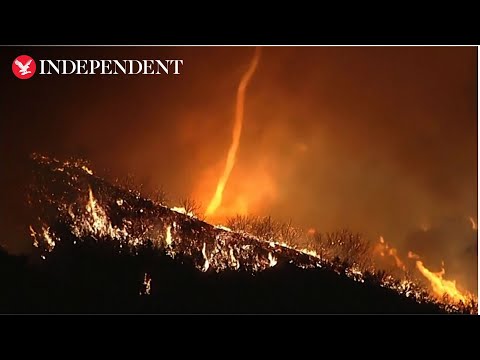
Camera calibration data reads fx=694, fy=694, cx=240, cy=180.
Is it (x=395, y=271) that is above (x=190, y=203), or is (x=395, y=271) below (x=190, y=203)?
below

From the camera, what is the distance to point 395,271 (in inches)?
151

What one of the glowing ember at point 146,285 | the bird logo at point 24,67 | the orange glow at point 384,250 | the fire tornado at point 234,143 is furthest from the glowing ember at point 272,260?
the bird logo at point 24,67

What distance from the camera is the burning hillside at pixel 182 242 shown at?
3816 millimetres

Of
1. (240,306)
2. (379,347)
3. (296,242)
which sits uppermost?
(296,242)

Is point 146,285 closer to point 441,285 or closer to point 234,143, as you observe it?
point 234,143

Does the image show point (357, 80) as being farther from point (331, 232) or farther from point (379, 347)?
point (379, 347)

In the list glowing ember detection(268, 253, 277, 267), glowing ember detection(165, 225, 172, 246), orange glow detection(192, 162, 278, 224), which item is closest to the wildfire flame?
glowing ember detection(268, 253, 277, 267)

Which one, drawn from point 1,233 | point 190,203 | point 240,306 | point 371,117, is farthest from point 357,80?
point 1,233

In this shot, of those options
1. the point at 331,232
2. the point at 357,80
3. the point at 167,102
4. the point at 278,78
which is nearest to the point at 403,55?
the point at 357,80

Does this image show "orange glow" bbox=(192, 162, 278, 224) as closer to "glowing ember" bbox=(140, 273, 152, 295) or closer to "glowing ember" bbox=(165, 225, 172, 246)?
"glowing ember" bbox=(165, 225, 172, 246)

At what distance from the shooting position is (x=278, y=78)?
12.6 feet

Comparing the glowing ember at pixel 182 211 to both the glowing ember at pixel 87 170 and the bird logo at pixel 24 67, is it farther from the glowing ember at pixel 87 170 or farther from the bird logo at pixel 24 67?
the bird logo at pixel 24 67

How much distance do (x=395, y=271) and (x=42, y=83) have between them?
221cm

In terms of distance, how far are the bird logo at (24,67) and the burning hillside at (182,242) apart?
46cm
